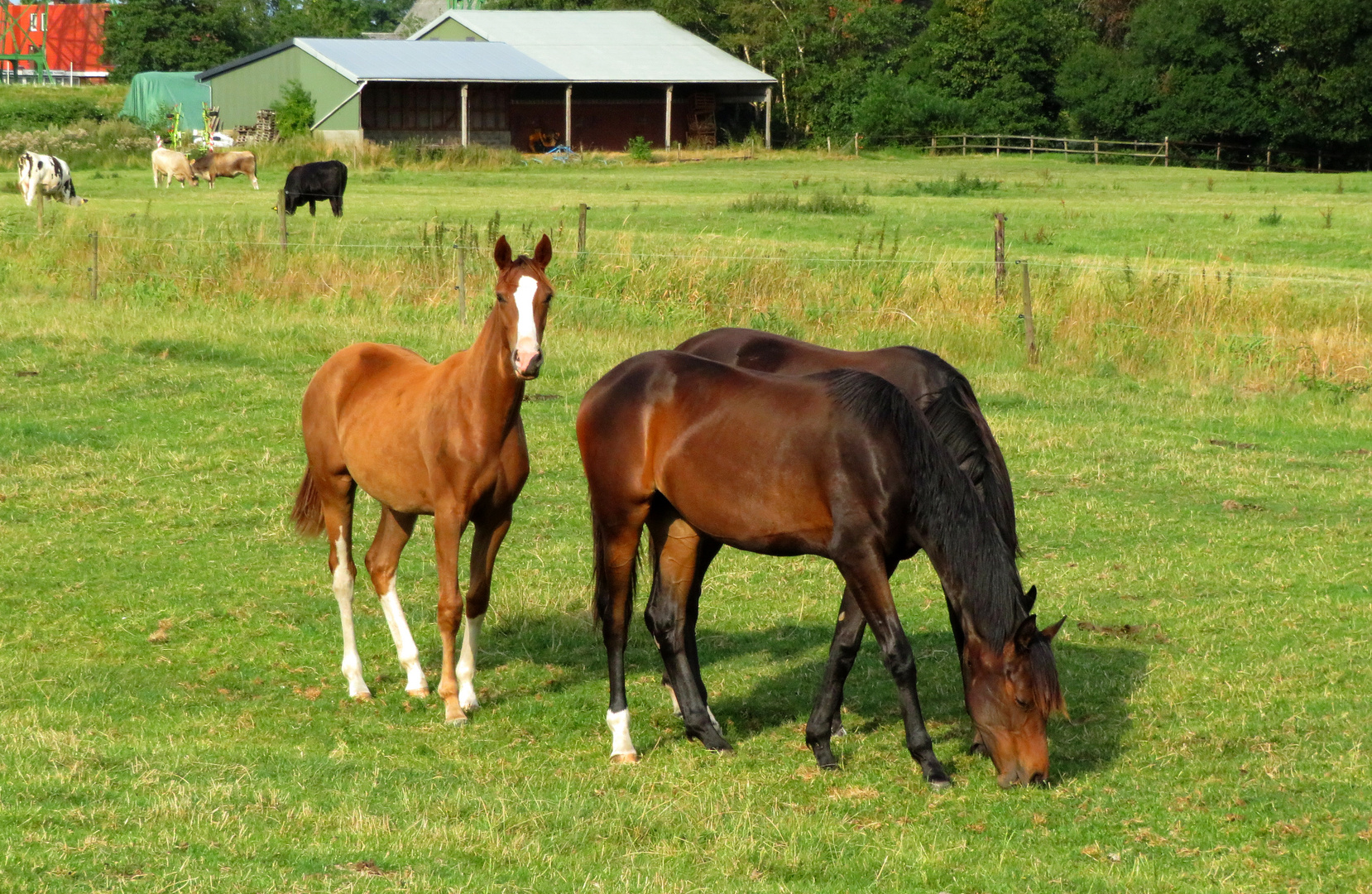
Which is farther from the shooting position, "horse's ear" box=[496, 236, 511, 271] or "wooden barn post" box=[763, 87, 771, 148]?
"wooden barn post" box=[763, 87, 771, 148]

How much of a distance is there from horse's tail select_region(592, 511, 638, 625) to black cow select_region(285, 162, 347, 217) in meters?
Answer: 25.0

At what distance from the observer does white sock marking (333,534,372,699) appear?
6988 mm

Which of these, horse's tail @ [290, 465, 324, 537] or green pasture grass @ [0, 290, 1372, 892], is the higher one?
horse's tail @ [290, 465, 324, 537]

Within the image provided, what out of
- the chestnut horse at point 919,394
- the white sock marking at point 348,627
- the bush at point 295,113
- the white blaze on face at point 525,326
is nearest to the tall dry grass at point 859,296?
the chestnut horse at point 919,394

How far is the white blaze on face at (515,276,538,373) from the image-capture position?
6035 millimetres

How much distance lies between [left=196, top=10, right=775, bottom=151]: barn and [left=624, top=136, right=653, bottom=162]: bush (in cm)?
171

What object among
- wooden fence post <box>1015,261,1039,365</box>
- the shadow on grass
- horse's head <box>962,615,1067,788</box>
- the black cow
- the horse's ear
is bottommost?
the shadow on grass

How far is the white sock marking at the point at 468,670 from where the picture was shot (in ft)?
22.3

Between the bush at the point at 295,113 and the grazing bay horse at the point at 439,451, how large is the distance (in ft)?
152

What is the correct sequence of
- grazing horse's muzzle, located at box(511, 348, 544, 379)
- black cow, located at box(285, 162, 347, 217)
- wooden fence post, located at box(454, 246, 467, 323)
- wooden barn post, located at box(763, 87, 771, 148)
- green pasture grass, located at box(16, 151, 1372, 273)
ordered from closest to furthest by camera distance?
grazing horse's muzzle, located at box(511, 348, 544, 379) < wooden fence post, located at box(454, 246, 467, 323) < green pasture grass, located at box(16, 151, 1372, 273) < black cow, located at box(285, 162, 347, 217) < wooden barn post, located at box(763, 87, 771, 148)

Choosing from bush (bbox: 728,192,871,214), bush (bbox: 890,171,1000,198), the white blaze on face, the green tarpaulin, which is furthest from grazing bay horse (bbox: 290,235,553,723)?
the green tarpaulin

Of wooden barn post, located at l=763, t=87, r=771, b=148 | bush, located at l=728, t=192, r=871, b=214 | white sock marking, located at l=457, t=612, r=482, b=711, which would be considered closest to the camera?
white sock marking, located at l=457, t=612, r=482, b=711

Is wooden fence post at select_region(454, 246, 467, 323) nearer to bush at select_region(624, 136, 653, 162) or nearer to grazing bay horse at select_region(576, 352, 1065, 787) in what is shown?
grazing bay horse at select_region(576, 352, 1065, 787)

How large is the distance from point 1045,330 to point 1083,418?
2.98 metres
